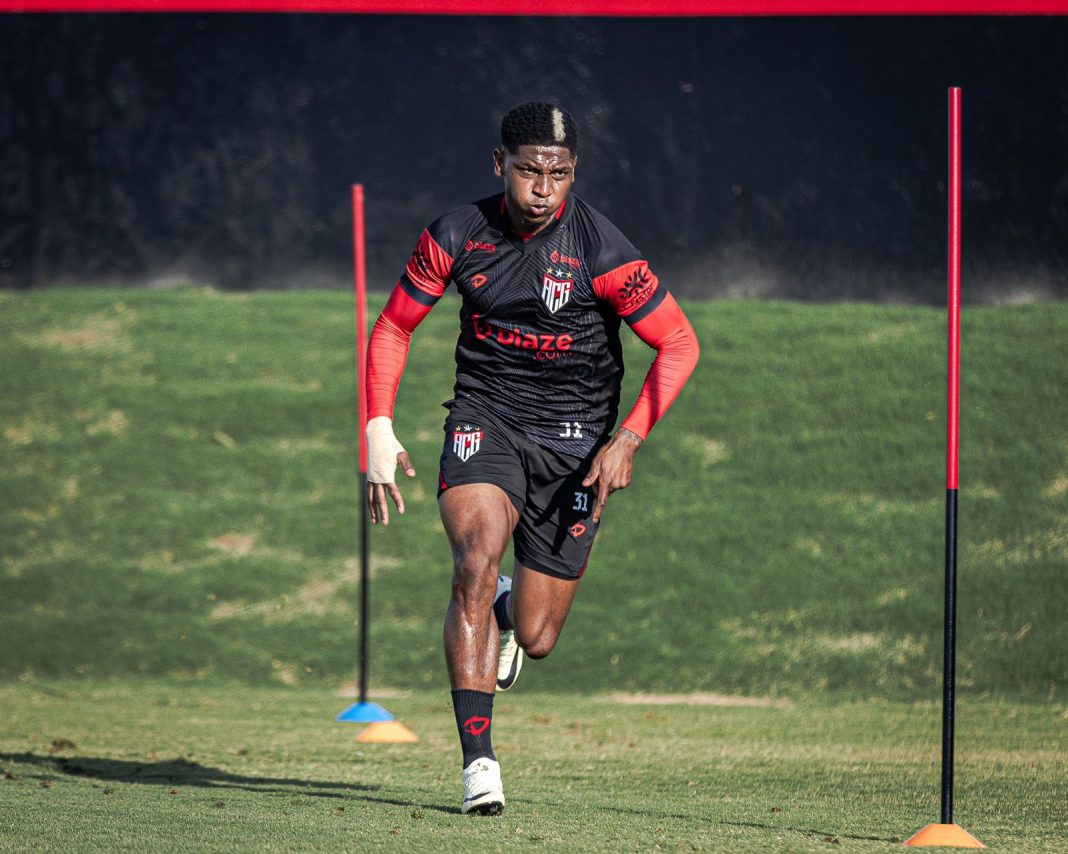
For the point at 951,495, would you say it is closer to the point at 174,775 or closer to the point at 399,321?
the point at 399,321

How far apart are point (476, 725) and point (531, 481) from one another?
1.09 metres

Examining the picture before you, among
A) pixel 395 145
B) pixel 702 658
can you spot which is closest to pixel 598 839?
pixel 702 658

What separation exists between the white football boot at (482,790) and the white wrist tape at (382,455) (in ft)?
3.53

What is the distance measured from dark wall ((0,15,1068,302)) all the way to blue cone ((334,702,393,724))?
751 cm

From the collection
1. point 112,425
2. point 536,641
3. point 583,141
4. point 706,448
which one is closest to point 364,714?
point 536,641

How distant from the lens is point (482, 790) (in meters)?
4.73

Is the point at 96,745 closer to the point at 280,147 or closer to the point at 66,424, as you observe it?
the point at 66,424

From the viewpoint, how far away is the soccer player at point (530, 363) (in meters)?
5.17

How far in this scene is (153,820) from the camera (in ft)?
15.3

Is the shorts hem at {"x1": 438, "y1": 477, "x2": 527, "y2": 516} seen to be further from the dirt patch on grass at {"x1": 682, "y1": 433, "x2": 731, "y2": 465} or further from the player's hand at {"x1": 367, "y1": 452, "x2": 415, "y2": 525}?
the dirt patch on grass at {"x1": 682, "y1": 433, "x2": 731, "y2": 465}

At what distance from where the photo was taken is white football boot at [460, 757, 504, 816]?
473 cm

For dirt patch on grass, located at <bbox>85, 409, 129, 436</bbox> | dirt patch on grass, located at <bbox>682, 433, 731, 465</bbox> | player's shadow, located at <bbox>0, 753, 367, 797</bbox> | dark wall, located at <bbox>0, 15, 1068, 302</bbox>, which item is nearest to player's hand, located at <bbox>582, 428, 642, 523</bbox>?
player's shadow, located at <bbox>0, 753, 367, 797</bbox>

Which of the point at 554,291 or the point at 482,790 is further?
the point at 554,291

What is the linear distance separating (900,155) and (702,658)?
6.64m
